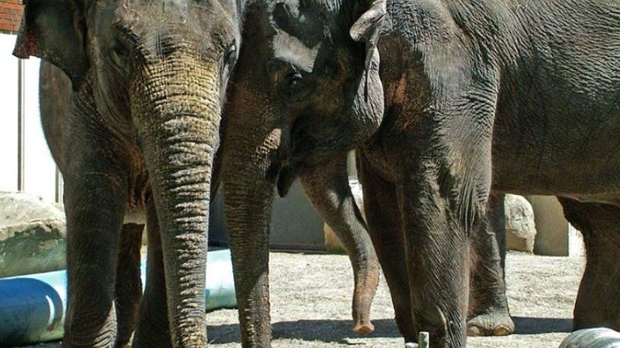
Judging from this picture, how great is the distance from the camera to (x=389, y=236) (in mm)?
6828

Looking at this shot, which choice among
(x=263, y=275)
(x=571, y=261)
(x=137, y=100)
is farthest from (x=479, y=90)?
(x=571, y=261)

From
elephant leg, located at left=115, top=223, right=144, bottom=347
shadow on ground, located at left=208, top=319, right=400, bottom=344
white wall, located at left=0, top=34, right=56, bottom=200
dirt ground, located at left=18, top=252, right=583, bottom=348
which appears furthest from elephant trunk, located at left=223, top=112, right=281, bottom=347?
white wall, located at left=0, top=34, right=56, bottom=200

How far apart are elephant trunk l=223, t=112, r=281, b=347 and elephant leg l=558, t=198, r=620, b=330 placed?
8.29 ft

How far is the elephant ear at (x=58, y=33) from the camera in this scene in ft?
17.8

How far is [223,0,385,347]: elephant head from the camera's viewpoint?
214 inches

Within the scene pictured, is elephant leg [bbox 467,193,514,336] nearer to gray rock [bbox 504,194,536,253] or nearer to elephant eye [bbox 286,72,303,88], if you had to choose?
elephant eye [bbox 286,72,303,88]

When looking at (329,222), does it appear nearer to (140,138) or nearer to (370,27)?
(370,27)

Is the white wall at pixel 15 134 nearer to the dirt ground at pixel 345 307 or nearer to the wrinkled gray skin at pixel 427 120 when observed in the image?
the dirt ground at pixel 345 307

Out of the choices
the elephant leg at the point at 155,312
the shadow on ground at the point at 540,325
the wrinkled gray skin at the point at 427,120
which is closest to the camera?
the wrinkled gray skin at the point at 427,120

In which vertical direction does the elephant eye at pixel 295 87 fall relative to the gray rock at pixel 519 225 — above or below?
above

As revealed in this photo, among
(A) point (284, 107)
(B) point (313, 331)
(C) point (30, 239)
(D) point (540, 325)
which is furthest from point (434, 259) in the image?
(C) point (30, 239)

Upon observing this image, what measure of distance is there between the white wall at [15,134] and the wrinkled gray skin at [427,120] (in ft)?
19.1

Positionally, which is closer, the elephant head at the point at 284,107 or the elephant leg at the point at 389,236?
the elephant head at the point at 284,107

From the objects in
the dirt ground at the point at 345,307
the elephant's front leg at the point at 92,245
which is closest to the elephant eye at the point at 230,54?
the elephant's front leg at the point at 92,245
